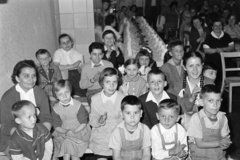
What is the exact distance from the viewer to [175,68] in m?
3.51

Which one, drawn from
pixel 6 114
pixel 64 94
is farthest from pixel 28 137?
pixel 64 94

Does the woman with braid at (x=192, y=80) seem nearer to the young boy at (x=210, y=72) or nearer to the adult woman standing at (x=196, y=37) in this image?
the young boy at (x=210, y=72)

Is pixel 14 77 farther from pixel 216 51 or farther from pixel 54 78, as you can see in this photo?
pixel 216 51

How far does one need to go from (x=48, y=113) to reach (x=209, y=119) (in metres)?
1.33

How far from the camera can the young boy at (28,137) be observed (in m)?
2.14

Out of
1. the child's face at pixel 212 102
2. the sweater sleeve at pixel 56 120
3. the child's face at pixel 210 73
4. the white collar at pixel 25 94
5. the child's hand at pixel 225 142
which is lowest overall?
the child's hand at pixel 225 142

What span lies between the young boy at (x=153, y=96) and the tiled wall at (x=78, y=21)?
2890mm

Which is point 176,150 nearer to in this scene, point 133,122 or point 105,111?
point 133,122

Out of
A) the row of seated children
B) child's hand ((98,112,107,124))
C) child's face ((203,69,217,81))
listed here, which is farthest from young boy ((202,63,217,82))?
child's hand ((98,112,107,124))

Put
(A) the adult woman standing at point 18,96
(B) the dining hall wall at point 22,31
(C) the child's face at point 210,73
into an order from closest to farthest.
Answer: (A) the adult woman standing at point 18,96 < (B) the dining hall wall at point 22,31 < (C) the child's face at point 210,73

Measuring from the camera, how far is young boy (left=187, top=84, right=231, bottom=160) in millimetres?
2338

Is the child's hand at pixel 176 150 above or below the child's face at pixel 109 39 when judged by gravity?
below

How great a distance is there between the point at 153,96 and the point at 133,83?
0.60m

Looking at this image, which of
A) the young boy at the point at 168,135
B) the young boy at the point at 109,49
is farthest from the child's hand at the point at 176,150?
the young boy at the point at 109,49
